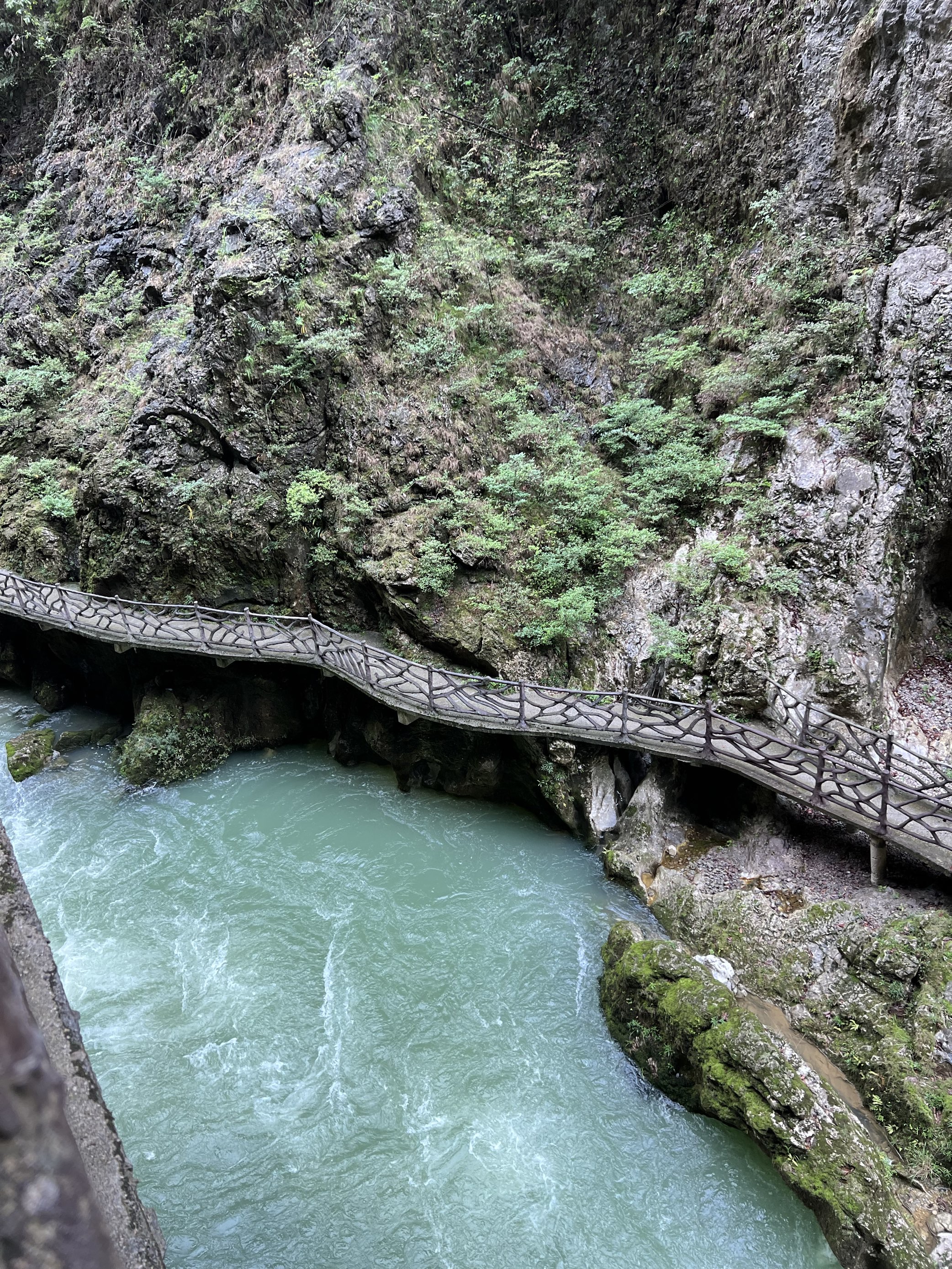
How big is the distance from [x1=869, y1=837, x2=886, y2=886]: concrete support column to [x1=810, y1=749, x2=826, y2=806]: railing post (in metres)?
0.73

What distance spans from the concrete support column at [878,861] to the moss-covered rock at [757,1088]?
256 cm

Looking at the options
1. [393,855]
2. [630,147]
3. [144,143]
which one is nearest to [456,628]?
[393,855]

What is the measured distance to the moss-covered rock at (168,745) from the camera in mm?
13039

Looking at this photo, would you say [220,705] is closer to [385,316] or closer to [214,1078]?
[214,1078]

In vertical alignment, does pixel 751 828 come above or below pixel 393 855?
above

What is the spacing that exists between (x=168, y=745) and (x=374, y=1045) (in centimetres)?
786

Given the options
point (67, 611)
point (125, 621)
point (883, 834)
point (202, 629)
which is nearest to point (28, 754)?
point (67, 611)

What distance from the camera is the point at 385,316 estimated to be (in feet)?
47.8

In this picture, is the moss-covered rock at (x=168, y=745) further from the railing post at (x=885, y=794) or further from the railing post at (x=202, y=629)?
the railing post at (x=885, y=794)

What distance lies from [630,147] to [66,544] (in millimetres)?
17371

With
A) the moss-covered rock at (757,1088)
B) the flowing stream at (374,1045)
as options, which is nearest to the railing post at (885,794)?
the moss-covered rock at (757,1088)

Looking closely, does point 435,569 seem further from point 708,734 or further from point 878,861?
point 878,861

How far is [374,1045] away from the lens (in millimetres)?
7891

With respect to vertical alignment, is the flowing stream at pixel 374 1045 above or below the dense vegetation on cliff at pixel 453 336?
below
